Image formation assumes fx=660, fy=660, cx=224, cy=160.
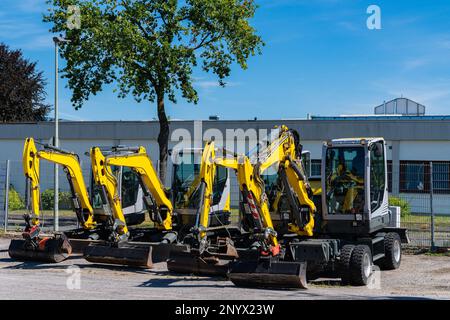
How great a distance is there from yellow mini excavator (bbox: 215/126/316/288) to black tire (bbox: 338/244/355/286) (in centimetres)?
98

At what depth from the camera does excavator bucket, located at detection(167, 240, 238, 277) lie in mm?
13469

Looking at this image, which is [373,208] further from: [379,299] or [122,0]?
[122,0]

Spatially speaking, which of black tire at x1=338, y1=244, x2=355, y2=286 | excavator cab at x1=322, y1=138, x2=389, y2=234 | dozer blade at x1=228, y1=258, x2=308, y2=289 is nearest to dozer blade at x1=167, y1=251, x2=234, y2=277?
dozer blade at x1=228, y1=258, x2=308, y2=289

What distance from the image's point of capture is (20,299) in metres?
11.0

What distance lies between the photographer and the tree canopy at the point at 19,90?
1828 inches

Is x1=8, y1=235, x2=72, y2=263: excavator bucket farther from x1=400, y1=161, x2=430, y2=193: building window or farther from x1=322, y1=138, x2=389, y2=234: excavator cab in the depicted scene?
x1=400, y1=161, x2=430, y2=193: building window

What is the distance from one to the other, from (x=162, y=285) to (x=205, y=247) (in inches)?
43.7

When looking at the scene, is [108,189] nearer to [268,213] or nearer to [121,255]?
[121,255]

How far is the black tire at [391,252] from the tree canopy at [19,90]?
120 ft

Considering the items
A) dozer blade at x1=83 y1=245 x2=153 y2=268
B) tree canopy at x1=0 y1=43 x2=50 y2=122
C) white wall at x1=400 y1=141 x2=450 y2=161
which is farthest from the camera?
tree canopy at x1=0 y1=43 x2=50 y2=122

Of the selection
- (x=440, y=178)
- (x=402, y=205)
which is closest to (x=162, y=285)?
(x=402, y=205)

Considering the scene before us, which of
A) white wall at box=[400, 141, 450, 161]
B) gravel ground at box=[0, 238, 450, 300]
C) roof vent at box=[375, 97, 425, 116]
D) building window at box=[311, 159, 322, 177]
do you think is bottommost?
gravel ground at box=[0, 238, 450, 300]

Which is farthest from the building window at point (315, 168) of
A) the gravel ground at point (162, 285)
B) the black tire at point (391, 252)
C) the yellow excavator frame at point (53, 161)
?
the yellow excavator frame at point (53, 161)
